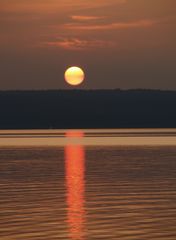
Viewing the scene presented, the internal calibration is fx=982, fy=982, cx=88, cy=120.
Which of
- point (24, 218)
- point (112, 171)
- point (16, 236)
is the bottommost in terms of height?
point (16, 236)

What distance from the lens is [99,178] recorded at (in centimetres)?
4331

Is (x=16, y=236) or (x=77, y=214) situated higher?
(x=77, y=214)

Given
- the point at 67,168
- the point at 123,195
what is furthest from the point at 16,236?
the point at 67,168

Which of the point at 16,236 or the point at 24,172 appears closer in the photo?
the point at 16,236

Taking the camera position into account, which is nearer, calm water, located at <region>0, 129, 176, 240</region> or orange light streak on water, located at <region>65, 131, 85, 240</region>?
calm water, located at <region>0, 129, 176, 240</region>

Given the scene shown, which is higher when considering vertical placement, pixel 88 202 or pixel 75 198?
pixel 75 198

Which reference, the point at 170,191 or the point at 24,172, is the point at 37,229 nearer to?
the point at 170,191

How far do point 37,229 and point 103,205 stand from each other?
6319mm

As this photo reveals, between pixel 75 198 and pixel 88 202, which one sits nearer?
pixel 88 202

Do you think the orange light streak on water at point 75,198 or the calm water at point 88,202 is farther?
the orange light streak on water at point 75,198

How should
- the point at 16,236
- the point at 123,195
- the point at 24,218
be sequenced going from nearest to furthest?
the point at 16,236, the point at 24,218, the point at 123,195

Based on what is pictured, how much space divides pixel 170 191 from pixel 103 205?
19.2 feet

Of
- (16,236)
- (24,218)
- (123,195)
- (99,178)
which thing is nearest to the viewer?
(16,236)

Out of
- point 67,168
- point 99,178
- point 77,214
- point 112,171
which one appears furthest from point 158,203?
point 67,168
